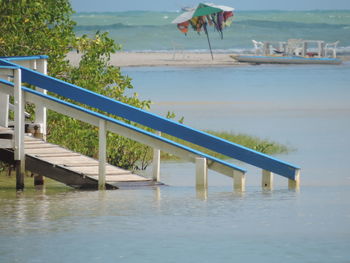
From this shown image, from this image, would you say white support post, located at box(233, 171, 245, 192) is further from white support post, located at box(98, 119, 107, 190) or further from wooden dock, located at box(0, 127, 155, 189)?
white support post, located at box(98, 119, 107, 190)

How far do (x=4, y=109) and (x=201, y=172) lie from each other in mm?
2904

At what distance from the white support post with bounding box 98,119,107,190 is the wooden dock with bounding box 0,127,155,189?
0.38 feet

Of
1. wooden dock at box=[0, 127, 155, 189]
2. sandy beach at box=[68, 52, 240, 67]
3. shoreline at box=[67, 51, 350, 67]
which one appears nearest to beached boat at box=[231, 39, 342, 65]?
shoreline at box=[67, 51, 350, 67]

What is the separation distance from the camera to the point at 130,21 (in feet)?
609

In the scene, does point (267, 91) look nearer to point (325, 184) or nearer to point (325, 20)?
point (325, 184)

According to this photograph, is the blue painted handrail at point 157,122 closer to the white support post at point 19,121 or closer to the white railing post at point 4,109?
the white railing post at point 4,109

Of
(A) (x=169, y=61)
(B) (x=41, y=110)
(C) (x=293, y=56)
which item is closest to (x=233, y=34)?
(A) (x=169, y=61)

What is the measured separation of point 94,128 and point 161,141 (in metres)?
4.09

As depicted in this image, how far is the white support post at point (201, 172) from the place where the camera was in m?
15.5

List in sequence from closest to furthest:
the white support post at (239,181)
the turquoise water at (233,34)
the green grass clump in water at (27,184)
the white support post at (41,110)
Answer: the white support post at (239,181)
the green grass clump in water at (27,184)
the white support post at (41,110)
the turquoise water at (233,34)

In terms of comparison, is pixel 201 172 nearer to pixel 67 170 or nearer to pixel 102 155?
pixel 102 155

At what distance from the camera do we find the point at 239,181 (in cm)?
1581

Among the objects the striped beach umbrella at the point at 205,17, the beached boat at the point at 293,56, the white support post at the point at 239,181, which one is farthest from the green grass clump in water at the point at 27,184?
the beached boat at the point at 293,56

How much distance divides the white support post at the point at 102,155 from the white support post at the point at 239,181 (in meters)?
1.75
